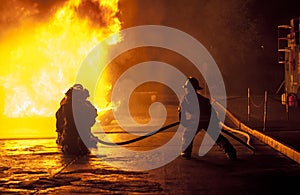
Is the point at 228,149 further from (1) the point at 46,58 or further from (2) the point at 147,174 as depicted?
(1) the point at 46,58

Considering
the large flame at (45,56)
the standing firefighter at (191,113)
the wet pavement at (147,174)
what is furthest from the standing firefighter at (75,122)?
the large flame at (45,56)

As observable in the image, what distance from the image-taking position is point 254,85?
4291 cm

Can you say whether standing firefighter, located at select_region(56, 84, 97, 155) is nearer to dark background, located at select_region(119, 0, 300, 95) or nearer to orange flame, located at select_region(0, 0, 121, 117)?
orange flame, located at select_region(0, 0, 121, 117)

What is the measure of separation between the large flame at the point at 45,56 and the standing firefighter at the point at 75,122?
8329mm

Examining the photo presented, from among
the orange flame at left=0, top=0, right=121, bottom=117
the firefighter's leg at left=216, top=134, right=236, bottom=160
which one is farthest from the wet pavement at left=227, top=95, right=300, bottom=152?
the orange flame at left=0, top=0, right=121, bottom=117

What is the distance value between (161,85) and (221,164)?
113 ft

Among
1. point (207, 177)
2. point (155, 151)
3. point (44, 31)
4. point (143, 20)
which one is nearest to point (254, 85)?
point (143, 20)

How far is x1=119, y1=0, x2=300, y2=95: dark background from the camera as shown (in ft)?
131

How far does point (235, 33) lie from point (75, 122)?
31.2 meters

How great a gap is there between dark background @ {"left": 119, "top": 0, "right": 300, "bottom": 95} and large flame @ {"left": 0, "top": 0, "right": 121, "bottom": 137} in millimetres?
18043

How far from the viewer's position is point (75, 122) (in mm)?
11891

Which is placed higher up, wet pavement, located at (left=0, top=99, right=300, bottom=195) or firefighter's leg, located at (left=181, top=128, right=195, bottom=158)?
firefighter's leg, located at (left=181, top=128, right=195, bottom=158)

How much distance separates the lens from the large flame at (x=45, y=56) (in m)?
20.3

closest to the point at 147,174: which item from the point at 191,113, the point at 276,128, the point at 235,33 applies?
the point at 191,113
